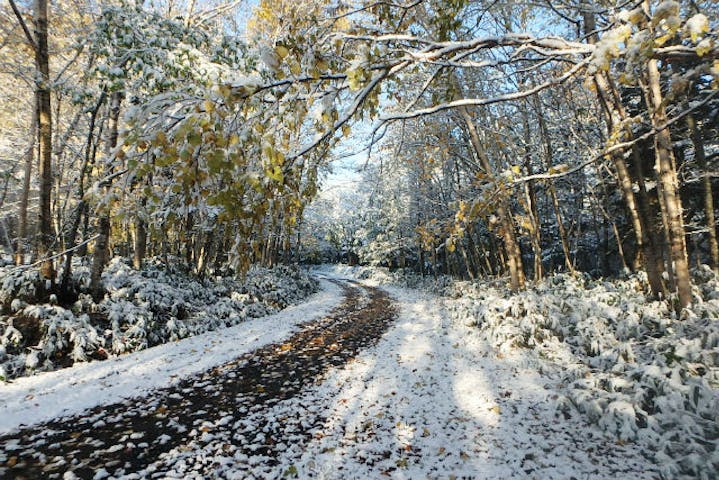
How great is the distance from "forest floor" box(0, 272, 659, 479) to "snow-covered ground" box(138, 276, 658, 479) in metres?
0.02

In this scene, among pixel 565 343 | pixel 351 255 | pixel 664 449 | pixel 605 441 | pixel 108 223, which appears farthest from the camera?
pixel 351 255

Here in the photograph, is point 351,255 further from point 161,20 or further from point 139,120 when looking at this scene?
point 139,120

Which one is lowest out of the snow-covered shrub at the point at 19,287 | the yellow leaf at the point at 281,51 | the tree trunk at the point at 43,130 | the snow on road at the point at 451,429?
the snow on road at the point at 451,429

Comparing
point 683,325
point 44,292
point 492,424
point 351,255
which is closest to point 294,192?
point 492,424

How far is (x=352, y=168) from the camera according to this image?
4.63 m

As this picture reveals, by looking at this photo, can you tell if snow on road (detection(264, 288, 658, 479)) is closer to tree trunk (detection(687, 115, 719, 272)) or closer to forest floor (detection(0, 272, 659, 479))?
forest floor (detection(0, 272, 659, 479))

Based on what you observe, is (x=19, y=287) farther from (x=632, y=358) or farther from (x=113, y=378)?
(x=632, y=358)

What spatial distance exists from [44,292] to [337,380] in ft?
23.4

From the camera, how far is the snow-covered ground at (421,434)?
3.57 metres

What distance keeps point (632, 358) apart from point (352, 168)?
16.6 ft

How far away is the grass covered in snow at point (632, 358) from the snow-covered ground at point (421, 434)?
259mm

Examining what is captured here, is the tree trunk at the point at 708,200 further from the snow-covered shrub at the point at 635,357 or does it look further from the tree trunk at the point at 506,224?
the tree trunk at the point at 506,224

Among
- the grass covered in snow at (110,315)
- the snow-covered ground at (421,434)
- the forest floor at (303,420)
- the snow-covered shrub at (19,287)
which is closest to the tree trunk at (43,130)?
the snow-covered shrub at (19,287)

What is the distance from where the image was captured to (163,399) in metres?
5.26
